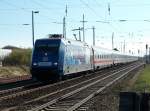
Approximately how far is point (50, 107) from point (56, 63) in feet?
43.8

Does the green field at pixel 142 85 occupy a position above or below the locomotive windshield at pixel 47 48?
below

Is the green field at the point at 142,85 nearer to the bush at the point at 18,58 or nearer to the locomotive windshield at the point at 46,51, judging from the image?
the locomotive windshield at the point at 46,51

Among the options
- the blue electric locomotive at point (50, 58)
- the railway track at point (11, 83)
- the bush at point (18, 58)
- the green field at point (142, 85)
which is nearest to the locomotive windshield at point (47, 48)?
the blue electric locomotive at point (50, 58)

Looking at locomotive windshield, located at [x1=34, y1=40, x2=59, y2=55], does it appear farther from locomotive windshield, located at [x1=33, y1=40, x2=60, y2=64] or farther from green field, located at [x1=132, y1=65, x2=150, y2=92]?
green field, located at [x1=132, y1=65, x2=150, y2=92]

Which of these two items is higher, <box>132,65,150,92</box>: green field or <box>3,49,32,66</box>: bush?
<box>3,49,32,66</box>: bush

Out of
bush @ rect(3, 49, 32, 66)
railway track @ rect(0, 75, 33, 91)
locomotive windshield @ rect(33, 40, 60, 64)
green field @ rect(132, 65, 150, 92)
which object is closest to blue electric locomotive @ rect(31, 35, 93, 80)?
locomotive windshield @ rect(33, 40, 60, 64)

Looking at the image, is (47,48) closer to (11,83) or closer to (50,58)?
(50,58)

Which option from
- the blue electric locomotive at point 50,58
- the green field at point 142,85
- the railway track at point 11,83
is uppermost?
the blue electric locomotive at point 50,58

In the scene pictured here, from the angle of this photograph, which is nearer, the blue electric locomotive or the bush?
the blue electric locomotive

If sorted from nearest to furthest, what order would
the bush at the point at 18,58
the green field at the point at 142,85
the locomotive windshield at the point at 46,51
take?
1. the green field at the point at 142,85
2. the locomotive windshield at the point at 46,51
3. the bush at the point at 18,58

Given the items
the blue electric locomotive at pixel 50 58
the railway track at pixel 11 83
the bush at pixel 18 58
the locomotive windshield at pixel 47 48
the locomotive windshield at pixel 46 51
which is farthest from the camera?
the bush at pixel 18 58

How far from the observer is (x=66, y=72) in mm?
32812

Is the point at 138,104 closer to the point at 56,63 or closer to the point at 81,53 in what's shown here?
the point at 56,63

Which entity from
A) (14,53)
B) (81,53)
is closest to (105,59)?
(14,53)
